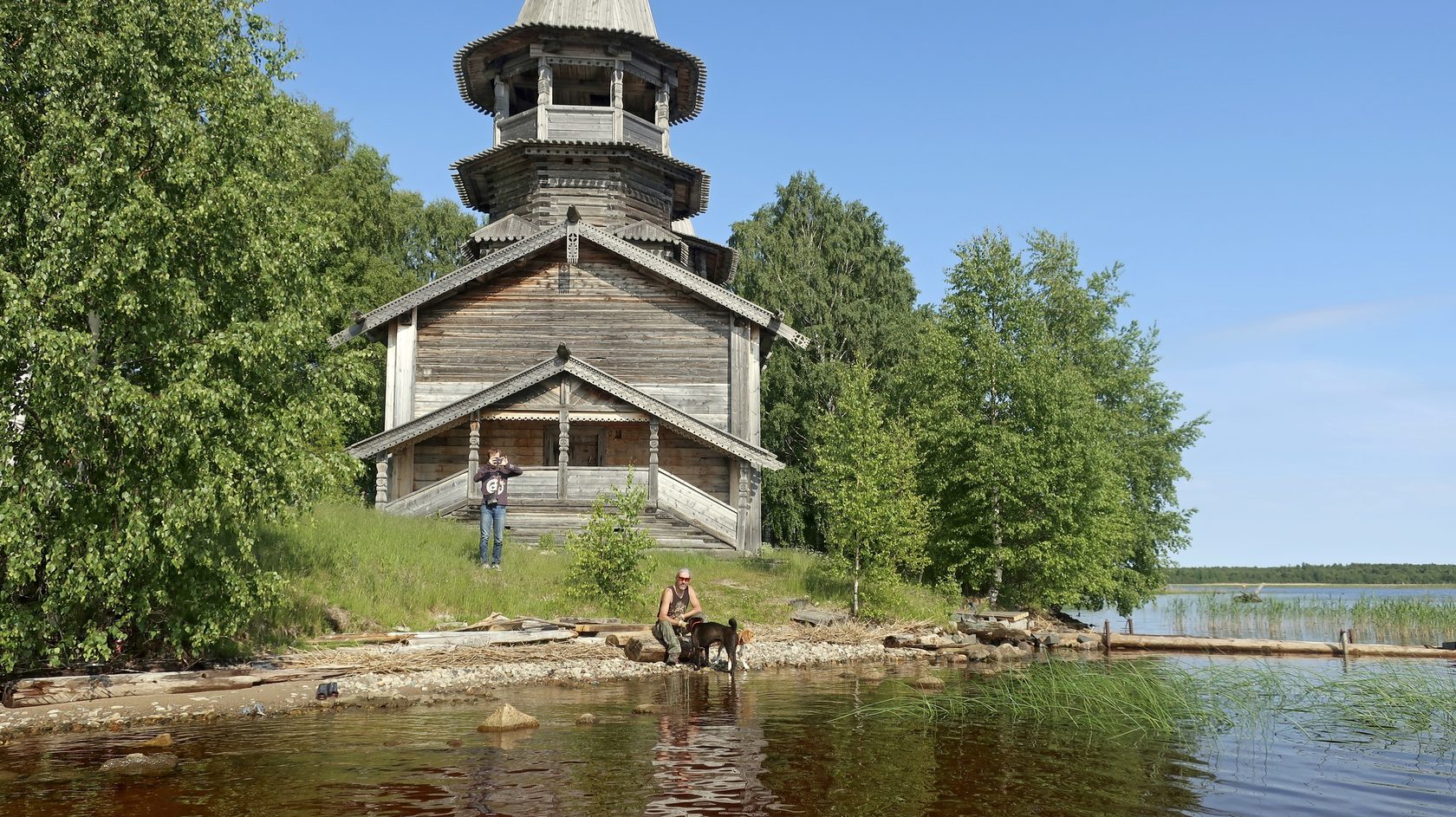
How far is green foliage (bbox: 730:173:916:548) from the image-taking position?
37.3m

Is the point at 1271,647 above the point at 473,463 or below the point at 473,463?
below

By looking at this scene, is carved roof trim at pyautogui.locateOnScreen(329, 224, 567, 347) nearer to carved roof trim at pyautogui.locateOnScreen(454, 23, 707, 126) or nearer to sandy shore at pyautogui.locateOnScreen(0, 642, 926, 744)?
carved roof trim at pyautogui.locateOnScreen(454, 23, 707, 126)

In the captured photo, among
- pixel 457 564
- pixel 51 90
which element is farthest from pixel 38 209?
pixel 457 564

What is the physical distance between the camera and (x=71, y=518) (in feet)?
33.7

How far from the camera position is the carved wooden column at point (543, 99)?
28.1 metres

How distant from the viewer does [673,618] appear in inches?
606

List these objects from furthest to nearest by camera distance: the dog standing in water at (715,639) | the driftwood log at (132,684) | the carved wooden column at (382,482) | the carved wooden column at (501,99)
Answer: the carved wooden column at (501,99)
the carved wooden column at (382,482)
the dog standing in water at (715,639)
the driftwood log at (132,684)

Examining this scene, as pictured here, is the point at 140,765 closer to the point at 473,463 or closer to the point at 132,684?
the point at 132,684

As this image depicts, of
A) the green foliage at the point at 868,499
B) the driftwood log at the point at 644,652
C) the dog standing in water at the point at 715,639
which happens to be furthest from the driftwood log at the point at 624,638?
the green foliage at the point at 868,499

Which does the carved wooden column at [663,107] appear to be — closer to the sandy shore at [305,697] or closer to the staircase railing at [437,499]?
the staircase railing at [437,499]

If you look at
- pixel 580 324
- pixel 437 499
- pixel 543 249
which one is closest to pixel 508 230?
pixel 543 249

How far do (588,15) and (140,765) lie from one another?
2523 centimetres

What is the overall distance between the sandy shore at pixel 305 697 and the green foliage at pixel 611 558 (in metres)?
2.73

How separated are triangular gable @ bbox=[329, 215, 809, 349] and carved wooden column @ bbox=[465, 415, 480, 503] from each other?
425 cm
